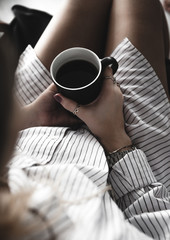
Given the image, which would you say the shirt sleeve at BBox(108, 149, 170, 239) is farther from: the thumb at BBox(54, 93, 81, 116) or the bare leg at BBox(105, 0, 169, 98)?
the bare leg at BBox(105, 0, 169, 98)

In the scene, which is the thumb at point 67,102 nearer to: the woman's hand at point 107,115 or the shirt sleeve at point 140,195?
the woman's hand at point 107,115

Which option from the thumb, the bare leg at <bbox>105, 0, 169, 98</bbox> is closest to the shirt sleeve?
the thumb

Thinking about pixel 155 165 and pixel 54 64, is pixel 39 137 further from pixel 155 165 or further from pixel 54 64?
pixel 155 165

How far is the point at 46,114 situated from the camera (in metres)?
0.71

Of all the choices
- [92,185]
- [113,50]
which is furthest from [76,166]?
[113,50]

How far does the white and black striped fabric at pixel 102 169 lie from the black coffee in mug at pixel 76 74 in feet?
0.40

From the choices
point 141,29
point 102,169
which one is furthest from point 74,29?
point 102,169

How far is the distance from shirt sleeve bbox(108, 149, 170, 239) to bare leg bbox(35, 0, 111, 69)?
1.08ft

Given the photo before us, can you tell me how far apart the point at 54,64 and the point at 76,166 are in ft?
0.68

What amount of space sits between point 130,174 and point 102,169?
0.07 metres

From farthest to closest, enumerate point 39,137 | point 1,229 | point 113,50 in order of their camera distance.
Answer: point 113,50, point 39,137, point 1,229

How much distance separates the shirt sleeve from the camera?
0.56 m

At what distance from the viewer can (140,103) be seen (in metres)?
0.70

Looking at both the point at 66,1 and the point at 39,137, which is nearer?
the point at 39,137
